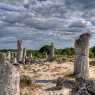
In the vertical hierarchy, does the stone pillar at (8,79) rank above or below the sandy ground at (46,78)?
above

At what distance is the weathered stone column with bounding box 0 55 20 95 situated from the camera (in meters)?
12.1

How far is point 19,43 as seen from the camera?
→ 1879 inches

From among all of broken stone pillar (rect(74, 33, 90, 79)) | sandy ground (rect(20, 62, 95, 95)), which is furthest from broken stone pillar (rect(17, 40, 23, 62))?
broken stone pillar (rect(74, 33, 90, 79))

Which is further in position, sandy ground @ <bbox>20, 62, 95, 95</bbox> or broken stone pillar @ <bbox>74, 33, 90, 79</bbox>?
broken stone pillar @ <bbox>74, 33, 90, 79</bbox>

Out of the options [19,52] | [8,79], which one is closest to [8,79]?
[8,79]

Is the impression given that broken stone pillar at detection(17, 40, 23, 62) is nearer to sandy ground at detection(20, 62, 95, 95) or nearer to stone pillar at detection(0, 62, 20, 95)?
sandy ground at detection(20, 62, 95, 95)

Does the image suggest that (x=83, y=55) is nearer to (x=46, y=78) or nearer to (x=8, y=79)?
(x=46, y=78)

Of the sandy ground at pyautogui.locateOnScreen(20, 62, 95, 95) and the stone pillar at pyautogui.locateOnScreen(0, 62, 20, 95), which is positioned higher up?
the stone pillar at pyautogui.locateOnScreen(0, 62, 20, 95)

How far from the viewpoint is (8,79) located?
12.2 meters

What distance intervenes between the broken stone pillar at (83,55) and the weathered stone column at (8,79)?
14.9 meters

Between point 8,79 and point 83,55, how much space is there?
15507mm

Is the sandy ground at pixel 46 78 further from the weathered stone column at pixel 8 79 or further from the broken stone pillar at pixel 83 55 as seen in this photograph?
the weathered stone column at pixel 8 79

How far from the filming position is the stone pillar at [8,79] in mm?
12141

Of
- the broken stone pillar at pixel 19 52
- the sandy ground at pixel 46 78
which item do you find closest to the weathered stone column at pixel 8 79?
the sandy ground at pixel 46 78
